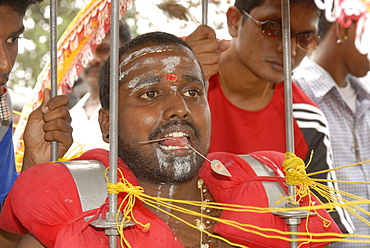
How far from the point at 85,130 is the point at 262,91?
44.1 inches

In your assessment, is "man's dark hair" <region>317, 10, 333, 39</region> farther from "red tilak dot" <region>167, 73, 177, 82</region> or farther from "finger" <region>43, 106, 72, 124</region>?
"finger" <region>43, 106, 72, 124</region>

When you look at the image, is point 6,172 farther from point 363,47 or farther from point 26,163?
point 363,47

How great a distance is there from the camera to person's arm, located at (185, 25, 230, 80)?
2.68m

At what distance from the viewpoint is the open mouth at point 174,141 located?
2.09 meters

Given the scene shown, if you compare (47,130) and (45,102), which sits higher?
(45,102)

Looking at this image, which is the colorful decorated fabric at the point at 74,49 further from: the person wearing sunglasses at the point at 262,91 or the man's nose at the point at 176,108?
the man's nose at the point at 176,108

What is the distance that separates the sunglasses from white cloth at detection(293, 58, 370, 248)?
87cm

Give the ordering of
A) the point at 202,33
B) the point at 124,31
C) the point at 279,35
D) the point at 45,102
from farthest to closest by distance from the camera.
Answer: the point at 124,31 → the point at 279,35 → the point at 202,33 → the point at 45,102

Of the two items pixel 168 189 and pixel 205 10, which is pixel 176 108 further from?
A: pixel 205 10

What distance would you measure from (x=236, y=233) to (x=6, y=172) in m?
1.21

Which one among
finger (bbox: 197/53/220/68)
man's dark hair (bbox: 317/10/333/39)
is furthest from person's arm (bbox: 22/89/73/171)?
man's dark hair (bbox: 317/10/333/39)

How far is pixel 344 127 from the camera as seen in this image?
3.94 meters

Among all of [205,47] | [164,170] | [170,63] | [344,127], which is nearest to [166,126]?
[164,170]

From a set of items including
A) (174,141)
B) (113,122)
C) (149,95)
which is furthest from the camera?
(149,95)
